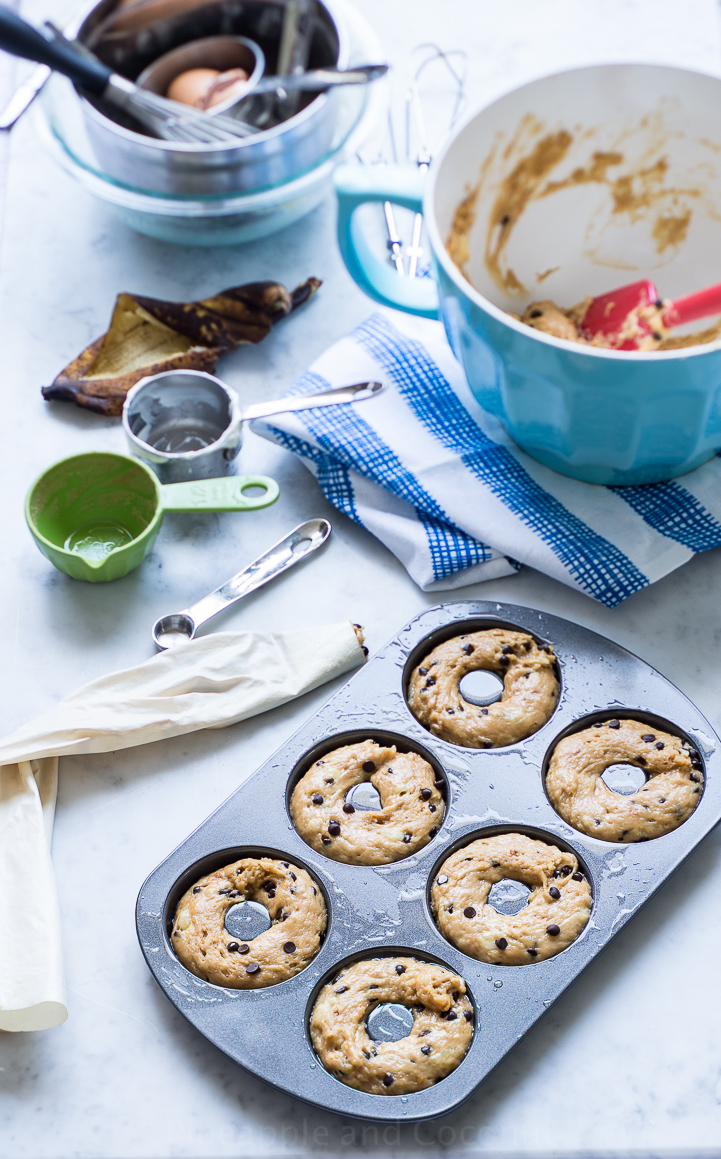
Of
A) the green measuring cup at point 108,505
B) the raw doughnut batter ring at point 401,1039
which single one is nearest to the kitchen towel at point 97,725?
the green measuring cup at point 108,505

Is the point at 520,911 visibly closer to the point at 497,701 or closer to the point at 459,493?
the point at 497,701

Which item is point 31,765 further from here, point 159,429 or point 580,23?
point 580,23

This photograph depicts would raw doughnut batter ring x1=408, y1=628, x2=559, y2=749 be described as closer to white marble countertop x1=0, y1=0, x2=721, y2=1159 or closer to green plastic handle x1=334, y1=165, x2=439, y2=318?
white marble countertop x1=0, y1=0, x2=721, y2=1159

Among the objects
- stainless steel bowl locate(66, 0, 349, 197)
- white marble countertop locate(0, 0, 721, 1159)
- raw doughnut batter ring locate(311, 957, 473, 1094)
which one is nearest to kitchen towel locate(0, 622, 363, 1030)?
white marble countertop locate(0, 0, 721, 1159)

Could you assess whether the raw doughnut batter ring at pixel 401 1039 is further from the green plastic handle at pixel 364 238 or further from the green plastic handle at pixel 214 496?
the green plastic handle at pixel 364 238

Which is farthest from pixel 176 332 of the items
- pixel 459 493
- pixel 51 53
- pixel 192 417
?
pixel 459 493
